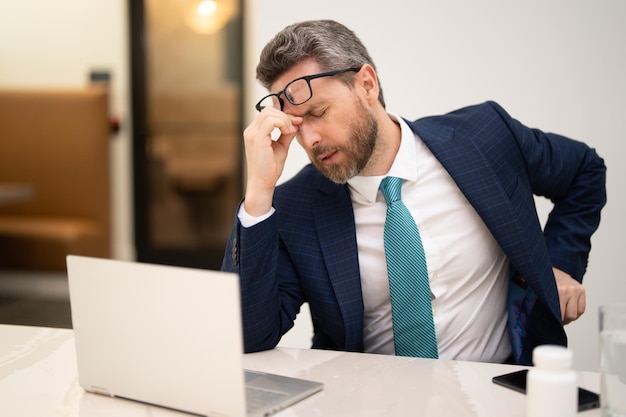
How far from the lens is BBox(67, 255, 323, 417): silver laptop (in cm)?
90

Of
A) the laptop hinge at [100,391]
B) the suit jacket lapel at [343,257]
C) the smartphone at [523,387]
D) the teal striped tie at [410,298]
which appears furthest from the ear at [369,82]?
→ the laptop hinge at [100,391]

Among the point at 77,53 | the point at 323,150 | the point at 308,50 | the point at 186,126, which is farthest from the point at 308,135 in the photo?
the point at 77,53

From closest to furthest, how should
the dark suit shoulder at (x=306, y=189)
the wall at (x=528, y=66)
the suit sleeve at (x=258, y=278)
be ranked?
the suit sleeve at (x=258, y=278), the dark suit shoulder at (x=306, y=189), the wall at (x=528, y=66)

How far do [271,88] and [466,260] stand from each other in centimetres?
58

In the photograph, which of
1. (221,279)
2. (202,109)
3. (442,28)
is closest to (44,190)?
(202,109)

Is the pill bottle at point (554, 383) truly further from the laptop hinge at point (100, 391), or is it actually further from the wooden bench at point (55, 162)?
the wooden bench at point (55, 162)

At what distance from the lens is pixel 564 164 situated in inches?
67.0

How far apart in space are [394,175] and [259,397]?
0.70 metres

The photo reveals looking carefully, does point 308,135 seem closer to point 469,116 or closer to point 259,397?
point 469,116

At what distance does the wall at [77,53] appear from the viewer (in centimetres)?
477

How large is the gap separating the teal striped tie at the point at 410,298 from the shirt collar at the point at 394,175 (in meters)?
0.13

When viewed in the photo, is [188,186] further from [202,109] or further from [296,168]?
[296,168]

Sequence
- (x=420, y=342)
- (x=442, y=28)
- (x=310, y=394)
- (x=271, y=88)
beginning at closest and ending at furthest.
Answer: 1. (x=310, y=394)
2. (x=420, y=342)
3. (x=271, y=88)
4. (x=442, y=28)

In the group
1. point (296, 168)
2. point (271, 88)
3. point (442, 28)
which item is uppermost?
point (442, 28)
